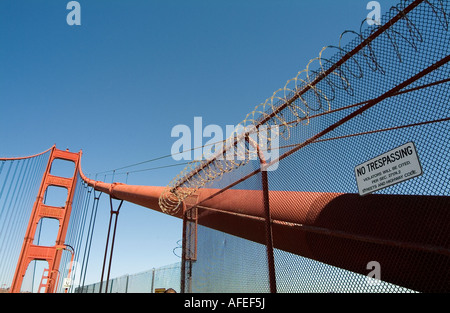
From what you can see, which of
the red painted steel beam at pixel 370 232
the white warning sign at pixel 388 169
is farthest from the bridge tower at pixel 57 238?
the white warning sign at pixel 388 169

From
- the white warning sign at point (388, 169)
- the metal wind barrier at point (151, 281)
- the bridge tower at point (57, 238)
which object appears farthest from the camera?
the bridge tower at point (57, 238)

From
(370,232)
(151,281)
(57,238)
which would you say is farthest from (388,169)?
(57,238)

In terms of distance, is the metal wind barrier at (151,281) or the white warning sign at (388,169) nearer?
the white warning sign at (388,169)

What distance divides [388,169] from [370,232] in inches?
28.7

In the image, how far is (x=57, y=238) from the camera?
→ 26.8 m

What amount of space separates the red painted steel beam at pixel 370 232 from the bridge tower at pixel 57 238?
24.6 metres

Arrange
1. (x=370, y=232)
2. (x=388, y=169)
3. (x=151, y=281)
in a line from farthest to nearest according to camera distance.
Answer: (x=151, y=281) → (x=370, y=232) → (x=388, y=169)

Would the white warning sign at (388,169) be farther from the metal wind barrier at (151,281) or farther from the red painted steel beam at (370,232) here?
the metal wind barrier at (151,281)

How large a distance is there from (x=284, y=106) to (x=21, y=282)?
88.9 feet

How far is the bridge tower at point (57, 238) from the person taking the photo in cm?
2409

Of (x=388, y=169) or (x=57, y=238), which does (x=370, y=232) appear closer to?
(x=388, y=169)
